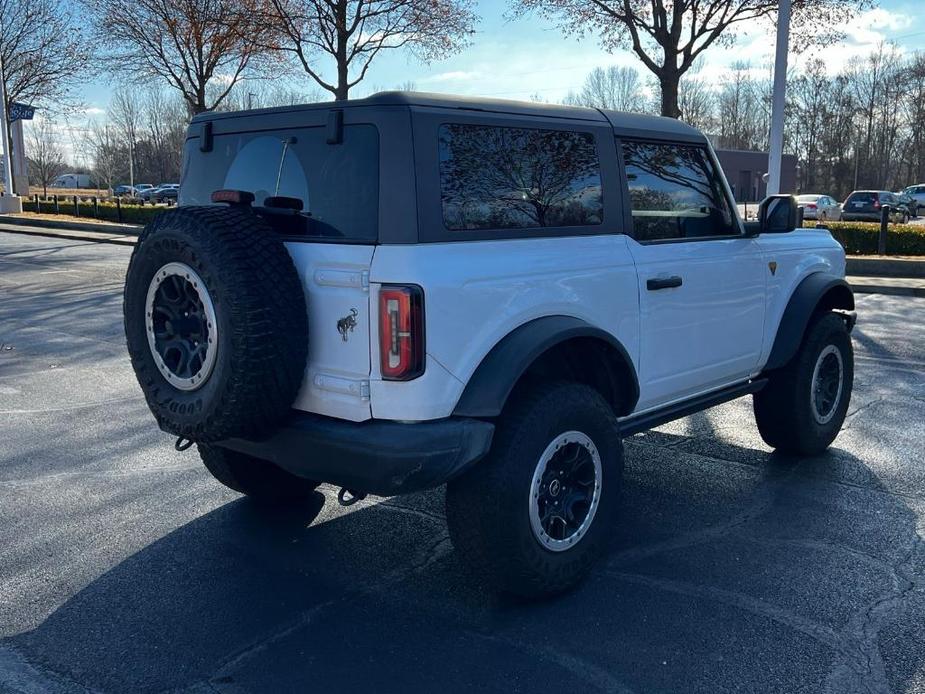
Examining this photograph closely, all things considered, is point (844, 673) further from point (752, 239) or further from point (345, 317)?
point (752, 239)

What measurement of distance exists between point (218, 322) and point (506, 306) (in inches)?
43.6

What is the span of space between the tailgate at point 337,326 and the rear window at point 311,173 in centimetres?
12

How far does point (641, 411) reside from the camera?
4.42 m

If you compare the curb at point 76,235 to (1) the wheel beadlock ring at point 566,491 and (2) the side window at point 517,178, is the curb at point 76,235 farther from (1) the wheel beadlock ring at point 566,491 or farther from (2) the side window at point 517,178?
(1) the wheel beadlock ring at point 566,491

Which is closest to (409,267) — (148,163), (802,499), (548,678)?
(548,678)

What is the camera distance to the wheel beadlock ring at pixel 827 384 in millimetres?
5609

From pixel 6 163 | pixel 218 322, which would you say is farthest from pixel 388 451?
pixel 6 163

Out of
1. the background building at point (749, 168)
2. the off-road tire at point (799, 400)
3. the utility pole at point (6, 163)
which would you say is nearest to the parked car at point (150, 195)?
the utility pole at point (6, 163)

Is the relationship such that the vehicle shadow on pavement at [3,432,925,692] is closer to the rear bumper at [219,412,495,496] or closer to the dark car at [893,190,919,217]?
the rear bumper at [219,412,495,496]

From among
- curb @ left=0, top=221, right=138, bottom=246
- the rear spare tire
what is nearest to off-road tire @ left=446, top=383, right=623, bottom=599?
the rear spare tire

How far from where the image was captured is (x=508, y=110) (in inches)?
148

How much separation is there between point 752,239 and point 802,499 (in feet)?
4.93

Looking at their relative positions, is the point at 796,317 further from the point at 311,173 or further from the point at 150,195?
the point at 150,195

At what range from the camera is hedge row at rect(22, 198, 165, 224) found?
32.3 metres
